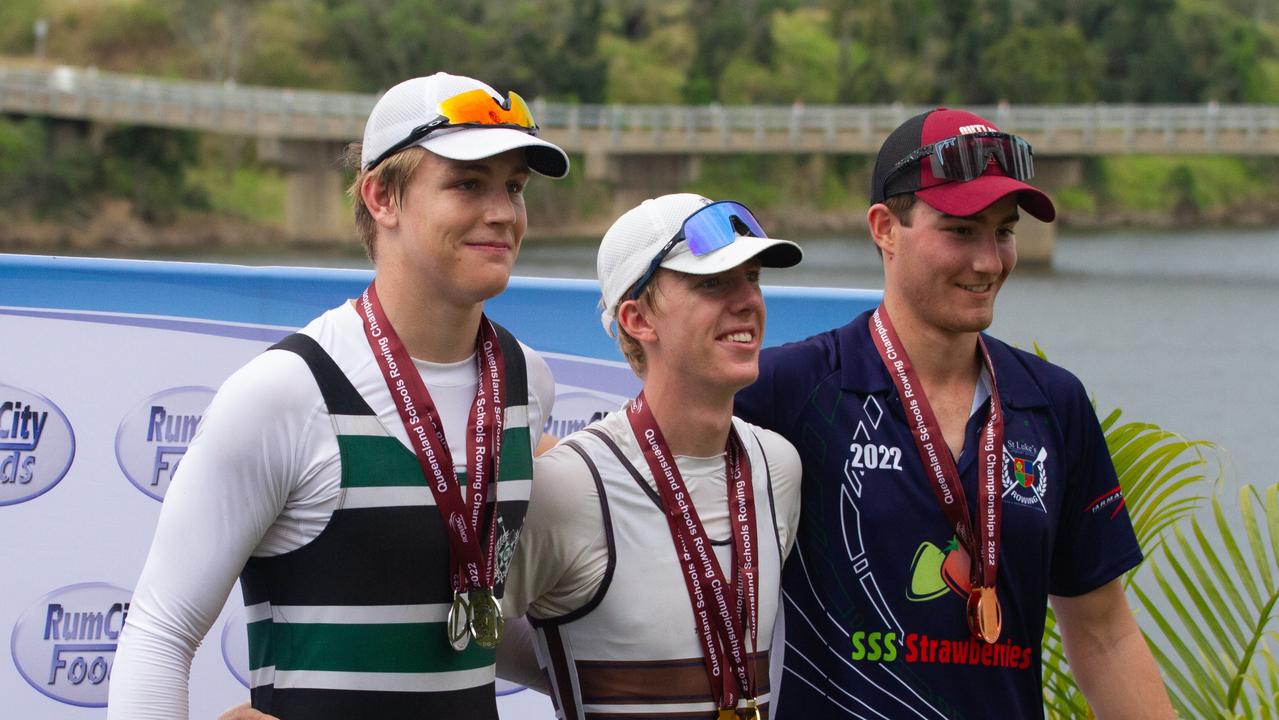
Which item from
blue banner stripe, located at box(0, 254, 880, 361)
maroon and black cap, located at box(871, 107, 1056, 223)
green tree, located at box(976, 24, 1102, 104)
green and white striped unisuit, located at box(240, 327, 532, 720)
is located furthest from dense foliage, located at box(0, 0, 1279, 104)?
green and white striped unisuit, located at box(240, 327, 532, 720)

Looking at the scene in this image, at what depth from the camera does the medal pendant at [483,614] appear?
274 centimetres

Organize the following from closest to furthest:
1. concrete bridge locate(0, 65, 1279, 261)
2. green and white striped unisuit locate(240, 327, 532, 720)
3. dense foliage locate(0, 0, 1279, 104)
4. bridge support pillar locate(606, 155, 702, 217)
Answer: green and white striped unisuit locate(240, 327, 532, 720) < concrete bridge locate(0, 65, 1279, 261) < bridge support pillar locate(606, 155, 702, 217) < dense foliage locate(0, 0, 1279, 104)

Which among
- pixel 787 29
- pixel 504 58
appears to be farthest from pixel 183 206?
pixel 787 29

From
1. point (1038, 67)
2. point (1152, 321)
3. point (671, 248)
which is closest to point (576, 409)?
point (671, 248)

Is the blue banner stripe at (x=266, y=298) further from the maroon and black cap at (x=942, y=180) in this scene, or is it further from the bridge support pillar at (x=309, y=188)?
the bridge support pillar at (x=309, y=188)

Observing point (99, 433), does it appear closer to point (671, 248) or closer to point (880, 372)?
point (671, 248)

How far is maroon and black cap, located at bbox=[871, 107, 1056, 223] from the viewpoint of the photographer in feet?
10.1

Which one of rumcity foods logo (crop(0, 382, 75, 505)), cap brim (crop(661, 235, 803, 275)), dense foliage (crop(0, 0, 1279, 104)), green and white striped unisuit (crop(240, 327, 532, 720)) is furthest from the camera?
dense foliage (crop(0, 0, 1279, 104))

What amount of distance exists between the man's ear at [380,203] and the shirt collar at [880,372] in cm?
94

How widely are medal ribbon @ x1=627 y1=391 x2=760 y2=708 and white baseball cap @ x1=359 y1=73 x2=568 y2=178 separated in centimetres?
56

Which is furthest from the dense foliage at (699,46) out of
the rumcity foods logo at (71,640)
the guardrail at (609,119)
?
the rumcity foods logo at (71,640)

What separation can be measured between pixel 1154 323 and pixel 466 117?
84.7 ft

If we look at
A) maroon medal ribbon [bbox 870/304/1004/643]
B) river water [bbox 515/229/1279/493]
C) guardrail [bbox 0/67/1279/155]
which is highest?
guardrail [bbox 0/67/1279/155]

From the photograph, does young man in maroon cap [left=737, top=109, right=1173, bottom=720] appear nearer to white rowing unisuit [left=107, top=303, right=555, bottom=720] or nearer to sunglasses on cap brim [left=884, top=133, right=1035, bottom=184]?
sunglasses on cap brim [left=884, top=133, right=1035, bottom=184]
